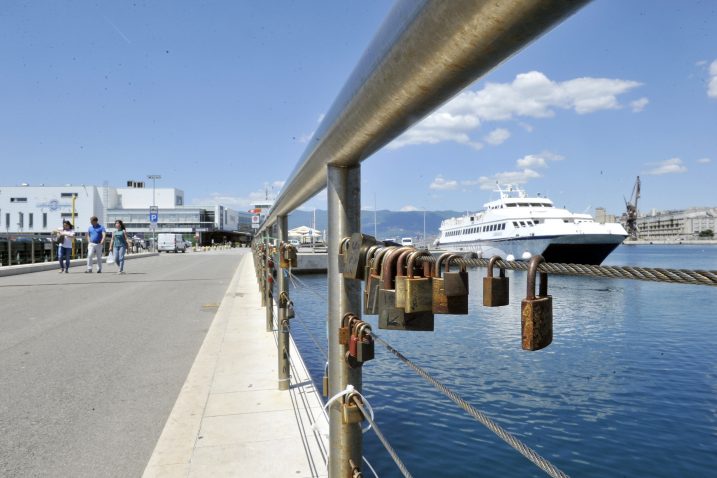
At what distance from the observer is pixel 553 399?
7.80 m

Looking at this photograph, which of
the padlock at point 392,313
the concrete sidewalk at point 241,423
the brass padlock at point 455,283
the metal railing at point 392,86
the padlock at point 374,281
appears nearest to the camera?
the metal railing at point 392,86

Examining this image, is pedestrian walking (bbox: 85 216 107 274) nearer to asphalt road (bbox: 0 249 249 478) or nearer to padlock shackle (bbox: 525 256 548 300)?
asphalt road (bbox: 0 249 249 478)

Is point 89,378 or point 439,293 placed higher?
point 439,293

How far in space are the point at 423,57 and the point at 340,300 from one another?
119cm

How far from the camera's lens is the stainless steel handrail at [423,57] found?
2.74 feet

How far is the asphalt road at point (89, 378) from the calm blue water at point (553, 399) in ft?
5.44

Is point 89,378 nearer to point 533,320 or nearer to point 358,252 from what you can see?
point 358,252

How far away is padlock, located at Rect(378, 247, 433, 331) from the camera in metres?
1.46

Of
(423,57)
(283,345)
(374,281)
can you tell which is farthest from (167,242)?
(423,57)

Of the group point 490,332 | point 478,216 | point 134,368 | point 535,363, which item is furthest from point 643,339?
point 478,216

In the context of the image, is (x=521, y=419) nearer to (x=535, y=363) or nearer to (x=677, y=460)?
(x=677, y=460)

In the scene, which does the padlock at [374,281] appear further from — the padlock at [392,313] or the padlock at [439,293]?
the padlock at [439,293]

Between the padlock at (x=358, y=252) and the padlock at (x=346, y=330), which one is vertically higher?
the padlock at (x=358, y=252)

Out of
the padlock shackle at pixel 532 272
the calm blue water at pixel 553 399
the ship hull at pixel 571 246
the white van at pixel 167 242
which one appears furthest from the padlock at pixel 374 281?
the white van at pixel 167 242
